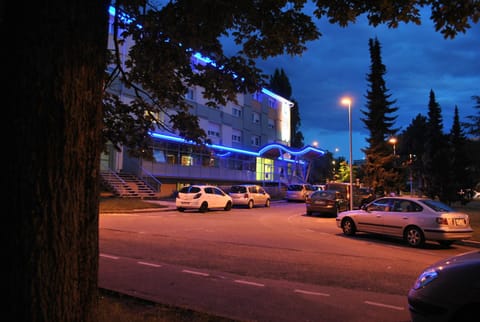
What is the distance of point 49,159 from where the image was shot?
8.53 ft

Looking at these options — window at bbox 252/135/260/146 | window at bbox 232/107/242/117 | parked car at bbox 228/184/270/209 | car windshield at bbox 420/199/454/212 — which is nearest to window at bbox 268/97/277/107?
window at bbox 252/135/260/146

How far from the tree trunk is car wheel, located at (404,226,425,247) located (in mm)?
11725

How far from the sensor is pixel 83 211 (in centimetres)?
276

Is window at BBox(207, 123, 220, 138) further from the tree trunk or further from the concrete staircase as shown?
the tree trunk

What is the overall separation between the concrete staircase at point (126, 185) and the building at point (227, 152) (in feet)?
2.06

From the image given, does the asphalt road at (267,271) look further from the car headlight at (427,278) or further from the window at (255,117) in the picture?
the window at (255,117)

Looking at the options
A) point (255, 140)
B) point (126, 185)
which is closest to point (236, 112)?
point (255, 140)

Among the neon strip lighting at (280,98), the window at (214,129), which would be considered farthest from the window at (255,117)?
the window at (214,129)

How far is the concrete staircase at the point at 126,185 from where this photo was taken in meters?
28.3

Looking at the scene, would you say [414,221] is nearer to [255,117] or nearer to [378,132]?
[378,132]

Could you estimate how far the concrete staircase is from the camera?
93.0ft

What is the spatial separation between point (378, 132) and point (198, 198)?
22453 millimetres

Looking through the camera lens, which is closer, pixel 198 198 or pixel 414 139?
pixel 198 198

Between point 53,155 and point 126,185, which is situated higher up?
point 53,155
